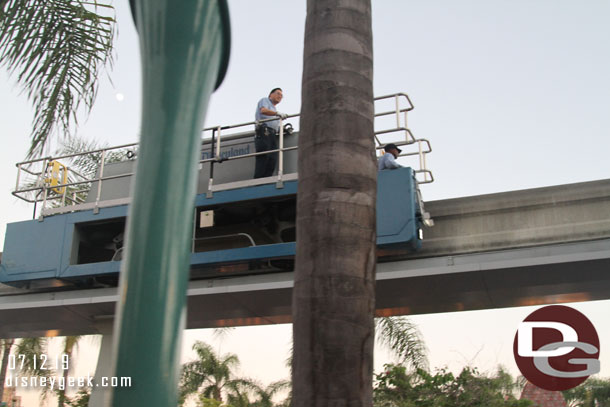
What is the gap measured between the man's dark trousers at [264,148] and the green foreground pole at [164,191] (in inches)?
405

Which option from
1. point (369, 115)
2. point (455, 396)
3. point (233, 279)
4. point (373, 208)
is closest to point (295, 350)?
point (373, 208)

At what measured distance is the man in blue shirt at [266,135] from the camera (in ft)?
38.7

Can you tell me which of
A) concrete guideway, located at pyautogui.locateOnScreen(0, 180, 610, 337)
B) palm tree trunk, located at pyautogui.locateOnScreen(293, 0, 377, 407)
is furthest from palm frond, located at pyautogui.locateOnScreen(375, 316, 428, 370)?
palm tree trunk, located at pyautogui.locateOnScreen(293, 0, 377, 407)

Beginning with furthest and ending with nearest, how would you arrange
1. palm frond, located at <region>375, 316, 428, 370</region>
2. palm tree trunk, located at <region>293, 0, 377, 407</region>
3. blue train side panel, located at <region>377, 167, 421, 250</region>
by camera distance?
palm frond, located at <region>375, 316, 428, 370</region>, blue train side panel, located at <region>377, 167, 421, 250</region>, palm tree trunk, located at <region>293, 0, 377, 407</region>

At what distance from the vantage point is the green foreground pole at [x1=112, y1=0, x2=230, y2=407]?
1343mm

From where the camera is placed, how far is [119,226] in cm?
1347

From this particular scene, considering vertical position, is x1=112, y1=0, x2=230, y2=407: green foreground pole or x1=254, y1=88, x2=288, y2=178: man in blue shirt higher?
x1=254, y1=88, x2=288, y2=178: man in blue shirt

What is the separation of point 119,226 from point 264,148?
12.5 feet

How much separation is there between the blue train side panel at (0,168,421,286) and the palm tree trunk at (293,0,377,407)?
5.27 m

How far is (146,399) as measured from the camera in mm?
1332

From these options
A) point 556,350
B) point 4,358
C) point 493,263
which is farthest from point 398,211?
point 4,358

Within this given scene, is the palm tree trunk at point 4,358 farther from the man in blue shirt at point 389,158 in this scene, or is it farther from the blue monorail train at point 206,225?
the man in blue shirt at point 389,158

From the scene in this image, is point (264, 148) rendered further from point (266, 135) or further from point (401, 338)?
point (401, 338)

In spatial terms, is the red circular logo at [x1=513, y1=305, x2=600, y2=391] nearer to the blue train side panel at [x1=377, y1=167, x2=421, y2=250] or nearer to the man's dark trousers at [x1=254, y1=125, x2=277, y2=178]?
the blue train side panel at [x1=377, y1=167, x2=421, y2=250]
